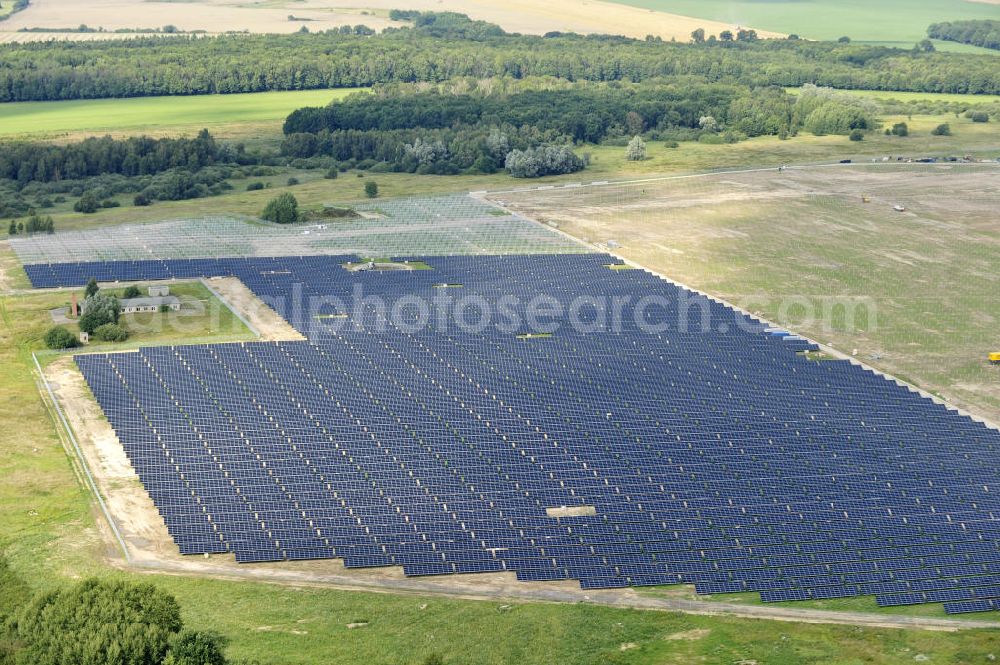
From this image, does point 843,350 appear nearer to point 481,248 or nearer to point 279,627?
point 481,248

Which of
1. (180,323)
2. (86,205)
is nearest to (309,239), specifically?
(86,205)

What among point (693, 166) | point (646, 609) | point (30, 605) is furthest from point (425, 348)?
point (693, 166)

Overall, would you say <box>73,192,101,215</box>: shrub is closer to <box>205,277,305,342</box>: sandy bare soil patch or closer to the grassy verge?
the grassy verge

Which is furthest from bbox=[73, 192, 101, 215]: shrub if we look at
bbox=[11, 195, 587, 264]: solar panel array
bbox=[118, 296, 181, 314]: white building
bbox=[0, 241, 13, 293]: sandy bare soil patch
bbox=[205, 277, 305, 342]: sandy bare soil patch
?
bbox=[118, 296, 181, 314]: white building

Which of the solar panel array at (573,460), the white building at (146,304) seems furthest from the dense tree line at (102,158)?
the solar panel array at (573,460)

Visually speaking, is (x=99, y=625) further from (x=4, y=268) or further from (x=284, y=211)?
(x=284, y=211)

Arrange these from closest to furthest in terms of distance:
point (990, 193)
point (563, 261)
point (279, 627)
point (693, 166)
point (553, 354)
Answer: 1. point (279, 627)
2. point (553, 354)
3. point (563, 261)
4. point (990, 193)
5. point (693, 166)

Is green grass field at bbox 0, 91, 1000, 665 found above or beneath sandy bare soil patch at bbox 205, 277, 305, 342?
beneath
